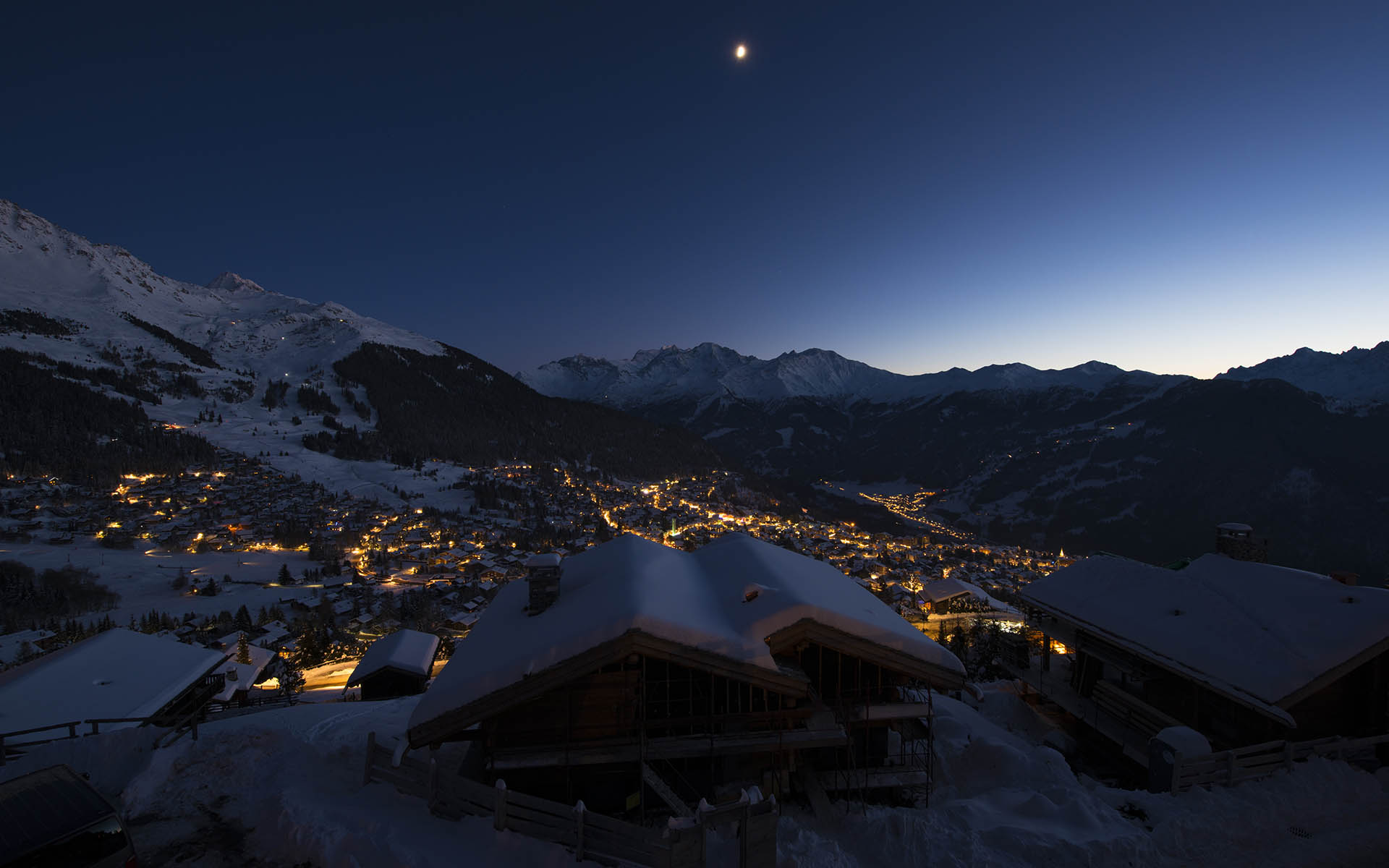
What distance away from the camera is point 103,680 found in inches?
748

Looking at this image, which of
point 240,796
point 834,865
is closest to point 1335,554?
point 834,865

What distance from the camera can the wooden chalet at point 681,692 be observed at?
10.6 metres

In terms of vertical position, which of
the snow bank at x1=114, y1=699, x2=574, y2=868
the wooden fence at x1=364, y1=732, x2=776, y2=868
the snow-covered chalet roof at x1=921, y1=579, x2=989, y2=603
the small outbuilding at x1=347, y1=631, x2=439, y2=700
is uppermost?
the wooden fence at x1=364, y1=732, x2=776, y2=868

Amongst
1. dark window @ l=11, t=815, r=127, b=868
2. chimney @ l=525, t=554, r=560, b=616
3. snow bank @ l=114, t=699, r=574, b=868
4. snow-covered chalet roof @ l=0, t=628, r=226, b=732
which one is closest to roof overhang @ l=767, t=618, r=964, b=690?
chimney @ l=525, t=554, r=560, b=616

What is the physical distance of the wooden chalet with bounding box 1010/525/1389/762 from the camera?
40.8 feet

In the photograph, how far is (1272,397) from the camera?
187m

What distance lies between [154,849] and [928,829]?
12.9 meters

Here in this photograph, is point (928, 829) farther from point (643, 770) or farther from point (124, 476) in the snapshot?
point (124, 476)

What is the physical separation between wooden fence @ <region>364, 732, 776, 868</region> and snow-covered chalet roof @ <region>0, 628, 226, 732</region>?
45.2 ft

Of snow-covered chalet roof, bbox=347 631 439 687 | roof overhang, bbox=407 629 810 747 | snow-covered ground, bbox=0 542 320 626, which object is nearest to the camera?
roof overhang, bbox=407 629 810 747

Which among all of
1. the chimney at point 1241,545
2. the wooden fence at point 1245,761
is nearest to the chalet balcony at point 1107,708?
the wooden fence at point 1245,761

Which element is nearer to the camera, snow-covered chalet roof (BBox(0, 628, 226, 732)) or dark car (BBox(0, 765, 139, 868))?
dark car (BBox(0, 765, 139, 868))

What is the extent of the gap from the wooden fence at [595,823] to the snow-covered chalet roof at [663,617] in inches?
55.1

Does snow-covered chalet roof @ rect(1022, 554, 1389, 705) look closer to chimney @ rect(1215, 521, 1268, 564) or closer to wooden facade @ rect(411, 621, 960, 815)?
chimney @ rect(1215, 521, 1268, 564)
